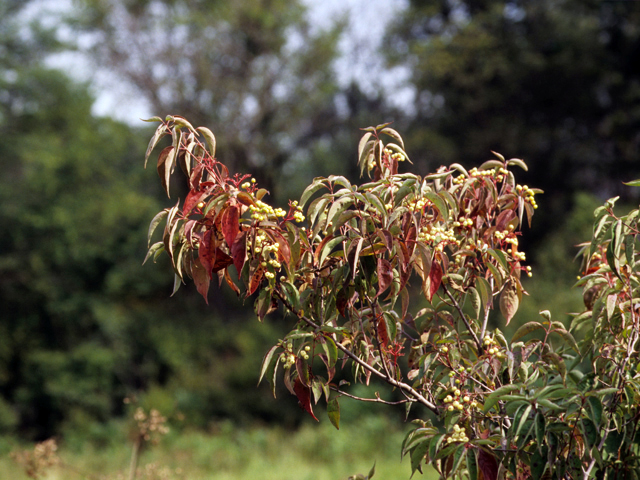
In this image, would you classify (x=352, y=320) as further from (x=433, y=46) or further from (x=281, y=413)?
(x=433, y=46)

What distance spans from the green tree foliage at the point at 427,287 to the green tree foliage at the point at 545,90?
8.39 metres

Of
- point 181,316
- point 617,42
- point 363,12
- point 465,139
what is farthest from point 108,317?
point 617,42

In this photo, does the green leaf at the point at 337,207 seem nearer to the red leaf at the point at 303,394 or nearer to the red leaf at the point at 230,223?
the red leaf at the point at 230,223

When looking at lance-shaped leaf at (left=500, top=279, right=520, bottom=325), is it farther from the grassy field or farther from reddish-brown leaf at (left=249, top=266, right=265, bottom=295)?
the grassy field

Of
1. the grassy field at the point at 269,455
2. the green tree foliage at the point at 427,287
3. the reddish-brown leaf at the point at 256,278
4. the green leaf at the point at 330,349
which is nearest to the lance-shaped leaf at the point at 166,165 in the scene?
the green tree foliage at the point at 427,287

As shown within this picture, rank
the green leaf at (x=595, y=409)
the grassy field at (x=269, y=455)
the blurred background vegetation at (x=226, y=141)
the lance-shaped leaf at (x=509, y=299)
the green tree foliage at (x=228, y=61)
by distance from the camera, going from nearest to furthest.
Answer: the green leaf at (x=595, y=409) → the lance-shaped leaf at (x=509, y=299) → the grassy field at (x=269, y=455) → the blurred background vegetation at (x=226, y=141) → the green tree foliage at (x=228, y=61)

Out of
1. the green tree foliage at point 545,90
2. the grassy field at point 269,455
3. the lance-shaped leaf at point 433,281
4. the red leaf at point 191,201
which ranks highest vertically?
the green tree foliage at point 545,90

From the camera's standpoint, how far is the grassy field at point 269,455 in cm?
539

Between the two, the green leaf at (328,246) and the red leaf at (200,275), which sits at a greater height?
the green leaf at (328,246)

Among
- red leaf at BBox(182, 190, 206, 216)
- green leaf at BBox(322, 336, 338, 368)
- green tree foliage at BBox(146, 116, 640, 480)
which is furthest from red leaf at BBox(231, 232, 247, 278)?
green leaf at BBox(322, 336, 338, 368)

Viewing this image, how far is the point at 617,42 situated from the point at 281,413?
7.57 metres

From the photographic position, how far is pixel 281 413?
752 cm

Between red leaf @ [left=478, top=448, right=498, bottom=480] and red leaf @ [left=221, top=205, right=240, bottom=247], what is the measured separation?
622mm

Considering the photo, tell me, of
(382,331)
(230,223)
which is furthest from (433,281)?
(230,223)
